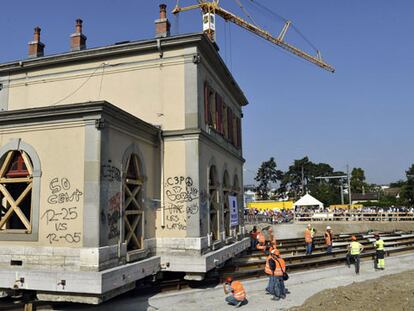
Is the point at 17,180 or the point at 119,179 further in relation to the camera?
the point at 119,179

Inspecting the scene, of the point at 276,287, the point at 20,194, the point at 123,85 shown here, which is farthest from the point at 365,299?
the point at 123,85

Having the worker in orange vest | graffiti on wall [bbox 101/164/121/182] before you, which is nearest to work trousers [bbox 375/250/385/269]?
the worker in orange vest

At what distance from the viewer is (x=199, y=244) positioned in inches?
549

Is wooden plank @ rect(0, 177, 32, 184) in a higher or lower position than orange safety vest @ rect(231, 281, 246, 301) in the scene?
higher

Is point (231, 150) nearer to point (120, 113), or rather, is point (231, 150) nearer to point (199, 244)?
point (199, 244)

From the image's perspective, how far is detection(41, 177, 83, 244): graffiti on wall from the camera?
10867 millimetres

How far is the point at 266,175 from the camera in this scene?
124625mm

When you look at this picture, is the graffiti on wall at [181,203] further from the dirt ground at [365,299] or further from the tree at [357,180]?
the tree at [357,180]

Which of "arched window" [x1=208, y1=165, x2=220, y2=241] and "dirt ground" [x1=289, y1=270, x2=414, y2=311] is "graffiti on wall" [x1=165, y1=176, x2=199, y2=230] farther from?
"dirt ground" [x1=289, y1=270, x2=414, y2=311]

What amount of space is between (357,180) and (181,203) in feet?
361

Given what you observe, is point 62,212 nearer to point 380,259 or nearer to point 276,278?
point 276,278

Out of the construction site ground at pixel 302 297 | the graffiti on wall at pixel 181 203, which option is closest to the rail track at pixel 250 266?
the construction site ground at pixel 302 297

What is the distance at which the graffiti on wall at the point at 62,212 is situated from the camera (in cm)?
1087

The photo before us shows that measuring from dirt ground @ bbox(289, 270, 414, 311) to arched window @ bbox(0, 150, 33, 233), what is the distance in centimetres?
796
